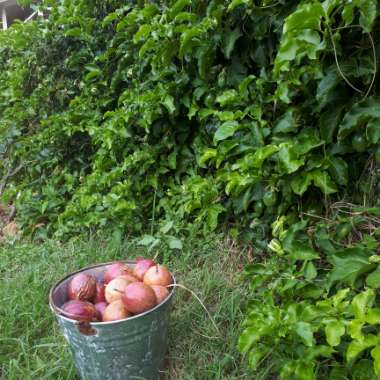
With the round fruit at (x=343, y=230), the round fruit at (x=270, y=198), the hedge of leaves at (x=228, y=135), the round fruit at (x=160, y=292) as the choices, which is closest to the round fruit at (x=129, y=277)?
the round fruit at (x=160, y=292)

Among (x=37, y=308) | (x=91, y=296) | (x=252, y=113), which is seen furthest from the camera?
(x=37, y=308)

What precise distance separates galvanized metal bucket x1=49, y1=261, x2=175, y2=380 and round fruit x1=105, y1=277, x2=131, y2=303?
18 centimetres

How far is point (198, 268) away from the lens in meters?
2.43

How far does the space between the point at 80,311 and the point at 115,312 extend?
14cm

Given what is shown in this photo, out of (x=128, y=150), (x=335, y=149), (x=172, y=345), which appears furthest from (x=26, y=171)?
(x=335, y=149)

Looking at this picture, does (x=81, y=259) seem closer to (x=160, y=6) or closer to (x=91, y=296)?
(x=91, y=296)

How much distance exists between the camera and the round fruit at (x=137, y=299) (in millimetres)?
1626

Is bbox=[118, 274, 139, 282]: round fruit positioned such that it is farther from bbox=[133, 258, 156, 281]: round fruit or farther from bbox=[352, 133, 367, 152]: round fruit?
bbox=[352, 133, 367, 152]: round fruit

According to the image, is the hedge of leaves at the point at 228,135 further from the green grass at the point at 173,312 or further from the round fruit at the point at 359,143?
the green grass at the point at 173,312

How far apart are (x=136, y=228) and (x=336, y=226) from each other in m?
1.49

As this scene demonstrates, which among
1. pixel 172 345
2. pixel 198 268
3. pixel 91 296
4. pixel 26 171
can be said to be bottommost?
pixel 172 345

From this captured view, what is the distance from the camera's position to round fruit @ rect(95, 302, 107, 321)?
1678mm

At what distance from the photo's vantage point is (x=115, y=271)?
1.91 metres

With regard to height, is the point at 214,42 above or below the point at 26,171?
above
